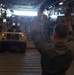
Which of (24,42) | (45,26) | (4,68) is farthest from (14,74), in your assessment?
(45,26)

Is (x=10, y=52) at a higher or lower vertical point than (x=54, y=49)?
lower

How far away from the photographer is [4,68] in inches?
459

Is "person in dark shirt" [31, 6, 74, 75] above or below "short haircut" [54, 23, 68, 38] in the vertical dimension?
below

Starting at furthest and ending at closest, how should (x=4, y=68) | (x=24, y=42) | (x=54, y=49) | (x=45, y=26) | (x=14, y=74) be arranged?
(x=45, y=26) < (x=24, y=42) < (x=4, y=68) < (x=14, y=74) < (x=54, y=49)

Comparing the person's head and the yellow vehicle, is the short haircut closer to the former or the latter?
the person's head

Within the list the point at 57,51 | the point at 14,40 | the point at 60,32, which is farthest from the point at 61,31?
the point at 14,40

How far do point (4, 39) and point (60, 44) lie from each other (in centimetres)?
1495

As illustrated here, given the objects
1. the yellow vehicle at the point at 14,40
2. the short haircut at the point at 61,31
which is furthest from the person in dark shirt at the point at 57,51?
the yellow vehicle at the point at 14,40

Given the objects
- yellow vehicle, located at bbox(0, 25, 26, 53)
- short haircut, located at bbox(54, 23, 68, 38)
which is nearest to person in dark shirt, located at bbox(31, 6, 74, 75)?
short haircut, located at bbox(54, 23, 68, 38)

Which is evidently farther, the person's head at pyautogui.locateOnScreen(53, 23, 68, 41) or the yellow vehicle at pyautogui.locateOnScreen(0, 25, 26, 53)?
the yellow vehicle at pyautogui.locateOnScreen(0, 25, 26, 53)

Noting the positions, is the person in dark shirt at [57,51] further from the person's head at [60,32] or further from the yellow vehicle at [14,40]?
the yellow vehicle at [14,40]

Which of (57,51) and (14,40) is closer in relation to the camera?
(57,51)

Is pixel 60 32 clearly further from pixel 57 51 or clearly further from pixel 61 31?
pixel 57 51

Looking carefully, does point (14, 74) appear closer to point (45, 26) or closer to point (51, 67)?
point (51, 67)
